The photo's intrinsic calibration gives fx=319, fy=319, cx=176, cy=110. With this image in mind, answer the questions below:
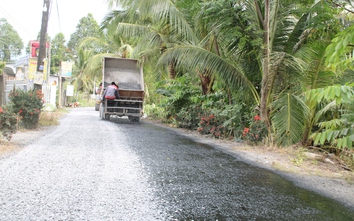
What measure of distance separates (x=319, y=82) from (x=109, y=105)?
1037 cm

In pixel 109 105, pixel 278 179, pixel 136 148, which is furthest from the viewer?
pixel 109 105

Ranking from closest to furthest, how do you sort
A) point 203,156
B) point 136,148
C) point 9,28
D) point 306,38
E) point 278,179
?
point 278,179 → point 203,156 → point 136,148 → point 306,38 → point 9,28

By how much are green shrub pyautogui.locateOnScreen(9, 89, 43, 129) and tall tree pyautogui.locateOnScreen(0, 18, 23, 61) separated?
76233 mm

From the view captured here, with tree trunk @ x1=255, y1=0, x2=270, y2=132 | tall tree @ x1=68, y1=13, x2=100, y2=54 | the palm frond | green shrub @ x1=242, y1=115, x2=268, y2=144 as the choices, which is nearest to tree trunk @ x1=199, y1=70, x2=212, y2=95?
the palm frond

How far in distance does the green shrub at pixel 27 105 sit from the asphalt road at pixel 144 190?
13.2ft

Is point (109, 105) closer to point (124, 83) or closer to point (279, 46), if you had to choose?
point (124, 83)

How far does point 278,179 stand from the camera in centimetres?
544

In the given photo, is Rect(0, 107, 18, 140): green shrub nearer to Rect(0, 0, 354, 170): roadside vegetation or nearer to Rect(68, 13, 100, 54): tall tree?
Rect(0, 0, 354, 170): roadside vegetation

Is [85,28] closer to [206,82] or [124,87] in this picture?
[124,87]

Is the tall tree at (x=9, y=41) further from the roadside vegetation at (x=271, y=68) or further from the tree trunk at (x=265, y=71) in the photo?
the tree trunk at (x=265, y=71)

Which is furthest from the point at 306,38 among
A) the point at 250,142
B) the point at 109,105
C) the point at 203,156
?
the point at 109,105

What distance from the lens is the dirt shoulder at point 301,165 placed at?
5.01 metres

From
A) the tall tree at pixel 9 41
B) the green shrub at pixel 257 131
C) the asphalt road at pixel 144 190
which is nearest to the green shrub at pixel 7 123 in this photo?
the asphalt road at pixel 144 190


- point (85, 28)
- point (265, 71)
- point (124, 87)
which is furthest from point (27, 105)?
point (85, 28)
